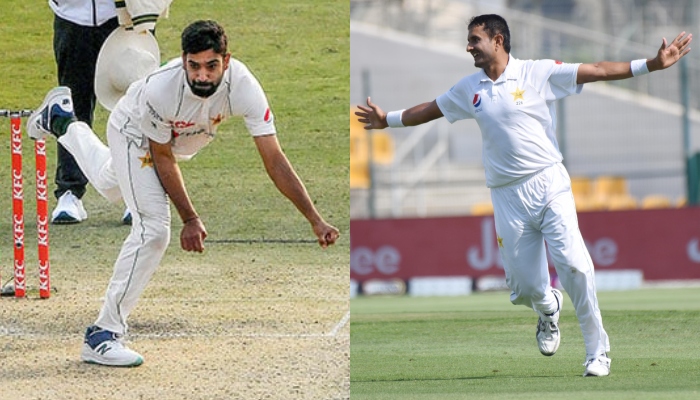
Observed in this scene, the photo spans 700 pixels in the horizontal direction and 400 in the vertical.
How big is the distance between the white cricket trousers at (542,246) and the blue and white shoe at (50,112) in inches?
83.8

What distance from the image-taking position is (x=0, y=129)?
271 inches

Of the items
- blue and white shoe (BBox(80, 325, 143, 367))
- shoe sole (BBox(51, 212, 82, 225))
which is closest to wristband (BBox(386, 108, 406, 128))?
shoe sole (BBox(51, 212, 82, 225))

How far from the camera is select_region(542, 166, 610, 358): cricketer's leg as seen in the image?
627cm

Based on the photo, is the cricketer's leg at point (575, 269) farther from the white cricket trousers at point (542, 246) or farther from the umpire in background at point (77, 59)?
the umpire in background at point (77, 59)

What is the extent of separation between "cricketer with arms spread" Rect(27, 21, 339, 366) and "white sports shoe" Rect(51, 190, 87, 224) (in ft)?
1.46

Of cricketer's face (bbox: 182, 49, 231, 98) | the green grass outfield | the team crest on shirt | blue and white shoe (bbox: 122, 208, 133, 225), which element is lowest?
the green grass outfield

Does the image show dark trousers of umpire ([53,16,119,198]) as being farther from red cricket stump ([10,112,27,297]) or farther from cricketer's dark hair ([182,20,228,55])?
cricketer's dark hair ([182,20,228,55])

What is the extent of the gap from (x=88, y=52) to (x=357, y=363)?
2.13m

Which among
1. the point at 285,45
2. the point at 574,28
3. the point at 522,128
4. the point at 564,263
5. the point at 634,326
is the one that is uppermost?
the point at 574,28

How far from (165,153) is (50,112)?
893 mm

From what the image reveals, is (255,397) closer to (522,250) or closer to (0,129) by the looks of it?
(522,250)

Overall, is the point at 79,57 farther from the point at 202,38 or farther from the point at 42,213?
the point at 202,38

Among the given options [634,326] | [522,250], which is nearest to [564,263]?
[522,250]

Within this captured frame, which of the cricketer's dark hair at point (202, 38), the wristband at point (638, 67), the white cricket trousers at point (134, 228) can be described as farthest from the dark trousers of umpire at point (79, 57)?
the wristband at point (638, 67)
